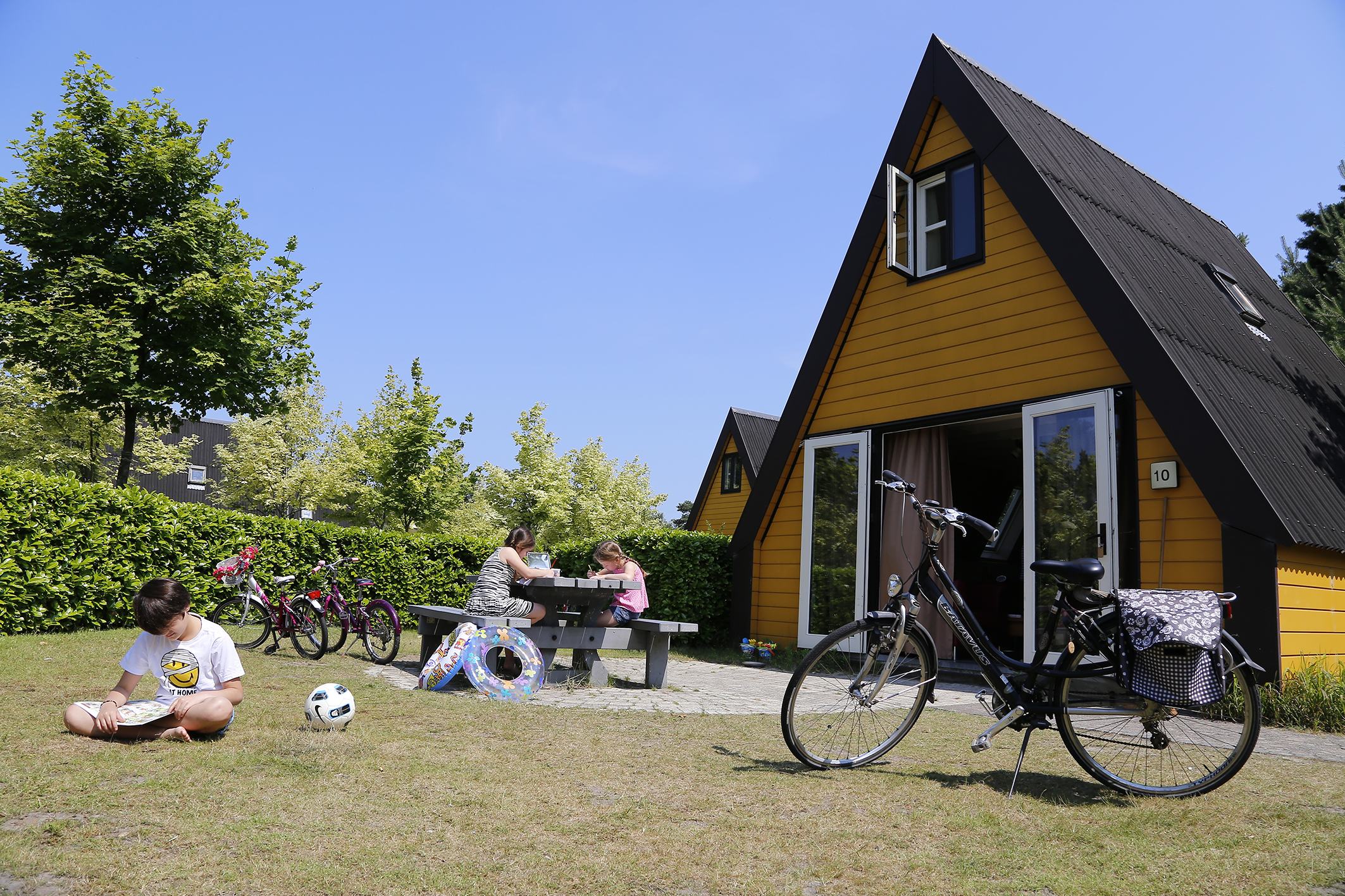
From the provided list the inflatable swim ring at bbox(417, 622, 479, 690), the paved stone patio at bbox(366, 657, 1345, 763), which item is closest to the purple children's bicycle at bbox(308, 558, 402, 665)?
the paved stone patio at bbox(366, 657, 1345, 763)

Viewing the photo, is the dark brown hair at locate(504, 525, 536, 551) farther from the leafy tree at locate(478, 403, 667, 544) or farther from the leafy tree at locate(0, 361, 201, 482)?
the leafy tree at locate(478, 403, 667, 544)

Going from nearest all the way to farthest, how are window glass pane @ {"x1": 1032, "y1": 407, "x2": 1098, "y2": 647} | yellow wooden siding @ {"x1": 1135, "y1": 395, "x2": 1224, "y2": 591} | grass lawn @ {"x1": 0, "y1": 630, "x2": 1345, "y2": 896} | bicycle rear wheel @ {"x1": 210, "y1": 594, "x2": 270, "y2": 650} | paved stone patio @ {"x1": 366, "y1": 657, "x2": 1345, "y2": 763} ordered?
grass lawn @ {"x1": 0, "y1": 630, "x2": 1345, "y2": 896} < paved stone patio @ {"x1": 366, "y1": 657, "x2": 1345, "y2": 763} < yellow wooden siding @ {"x1": 1135, "y1": 395, "x2": 1224, "y2": 591} < window glass pane @ {"x1": 1032, "y1": 407, "x2": 1098, "y2": 647} < bicycle rear wheel @ {"x1": 210, "y1": 594, "x2": 270, "y2": 650}

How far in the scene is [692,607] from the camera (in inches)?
501

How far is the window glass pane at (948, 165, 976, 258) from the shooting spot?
379 inches

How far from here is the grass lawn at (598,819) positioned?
2.63 meters

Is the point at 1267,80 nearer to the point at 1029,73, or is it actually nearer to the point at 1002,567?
the point at 1029,73

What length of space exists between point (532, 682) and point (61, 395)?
13.4m

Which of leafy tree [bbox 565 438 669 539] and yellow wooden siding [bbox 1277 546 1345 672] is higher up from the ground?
leafy tree [bbox 565 438 669 539]

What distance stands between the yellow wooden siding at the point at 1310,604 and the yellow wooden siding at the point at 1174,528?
485 mm

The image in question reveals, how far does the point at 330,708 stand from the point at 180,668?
2.75 feet

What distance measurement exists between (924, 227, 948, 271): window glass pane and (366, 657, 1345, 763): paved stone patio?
497cm

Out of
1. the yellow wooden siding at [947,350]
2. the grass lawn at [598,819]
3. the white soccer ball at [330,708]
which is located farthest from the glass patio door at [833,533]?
the white soccer ball at [330,708]

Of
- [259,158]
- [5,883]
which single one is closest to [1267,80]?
[259,158]

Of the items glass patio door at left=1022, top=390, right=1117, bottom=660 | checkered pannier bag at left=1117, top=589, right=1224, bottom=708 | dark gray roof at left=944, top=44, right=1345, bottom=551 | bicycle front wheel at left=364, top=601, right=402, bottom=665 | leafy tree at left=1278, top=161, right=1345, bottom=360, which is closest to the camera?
checkered pannier bag at left=1117, top=589, right=1224, bottom=708
